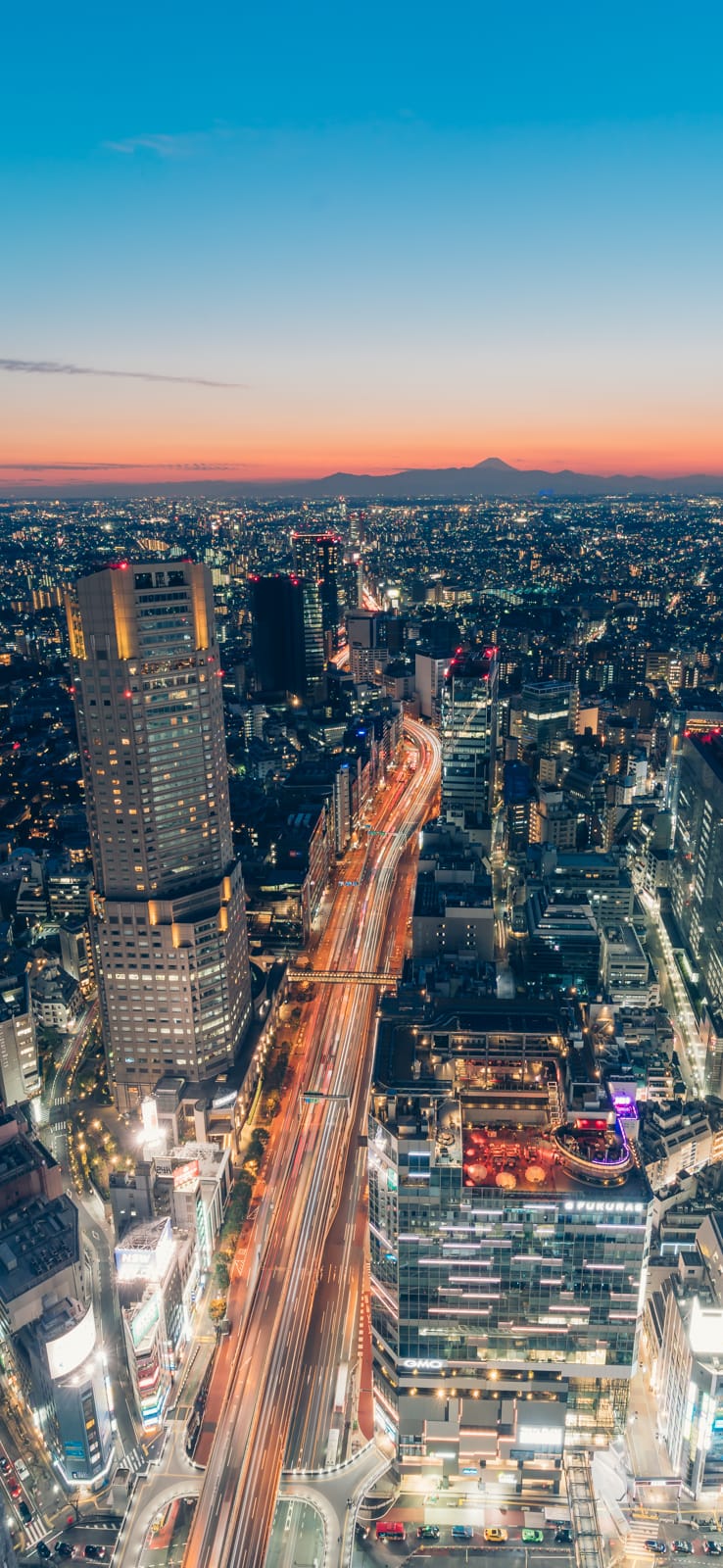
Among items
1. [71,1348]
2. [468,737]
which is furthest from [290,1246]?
[468,737]

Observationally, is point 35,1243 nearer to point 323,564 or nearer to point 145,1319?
point 145,1319

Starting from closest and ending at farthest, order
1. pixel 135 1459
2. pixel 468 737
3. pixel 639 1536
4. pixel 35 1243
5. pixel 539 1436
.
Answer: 1. pixel 639 1536
2. pixel 539 1436
3. pixel 135 1459
4. pixel 35 1243
5. pixel 468 737

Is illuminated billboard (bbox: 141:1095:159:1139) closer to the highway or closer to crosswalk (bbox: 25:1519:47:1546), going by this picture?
the highway

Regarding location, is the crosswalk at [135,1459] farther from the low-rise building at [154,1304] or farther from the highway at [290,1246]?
the highway at [290,1246]

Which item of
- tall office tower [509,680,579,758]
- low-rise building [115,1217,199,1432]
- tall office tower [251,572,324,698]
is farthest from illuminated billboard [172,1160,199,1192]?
tall office tower [251,572,324,698]

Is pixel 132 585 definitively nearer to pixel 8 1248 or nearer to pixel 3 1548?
pixel 8 1248

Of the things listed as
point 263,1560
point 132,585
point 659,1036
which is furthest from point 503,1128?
point 132,585
